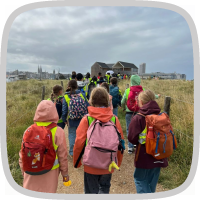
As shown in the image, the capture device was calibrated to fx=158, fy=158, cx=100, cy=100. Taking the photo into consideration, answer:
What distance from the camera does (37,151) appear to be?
1.63m

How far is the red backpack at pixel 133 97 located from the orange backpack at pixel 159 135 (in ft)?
5.69

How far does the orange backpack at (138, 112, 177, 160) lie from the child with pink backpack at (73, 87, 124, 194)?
347 mm

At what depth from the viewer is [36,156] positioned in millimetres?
1636

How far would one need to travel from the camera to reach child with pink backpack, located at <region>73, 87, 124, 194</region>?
5.58 feet

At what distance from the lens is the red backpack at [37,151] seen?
163 centimetres

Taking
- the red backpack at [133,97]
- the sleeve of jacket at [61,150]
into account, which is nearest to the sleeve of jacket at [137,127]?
the sleeve of jacket at [61,150]

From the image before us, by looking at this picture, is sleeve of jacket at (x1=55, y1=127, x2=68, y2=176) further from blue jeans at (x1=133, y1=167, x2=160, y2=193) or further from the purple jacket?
blue jeans at (x1=133, y1=167, x2=160, y2=193)

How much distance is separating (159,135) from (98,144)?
71 cm

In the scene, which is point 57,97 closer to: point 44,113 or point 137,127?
point 44,113

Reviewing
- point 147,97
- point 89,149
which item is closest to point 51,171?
point 89,149

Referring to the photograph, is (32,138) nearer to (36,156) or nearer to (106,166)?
(36,156)

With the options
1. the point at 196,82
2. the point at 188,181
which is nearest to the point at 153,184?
the point at 188,181

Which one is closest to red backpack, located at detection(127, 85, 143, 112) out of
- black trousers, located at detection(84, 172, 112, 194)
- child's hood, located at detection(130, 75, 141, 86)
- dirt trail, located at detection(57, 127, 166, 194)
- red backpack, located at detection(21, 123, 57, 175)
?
child's hood, located at detection(130, 75, 141, 86)

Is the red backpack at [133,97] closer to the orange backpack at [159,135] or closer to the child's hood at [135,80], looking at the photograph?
the child's hood at [135,80]
